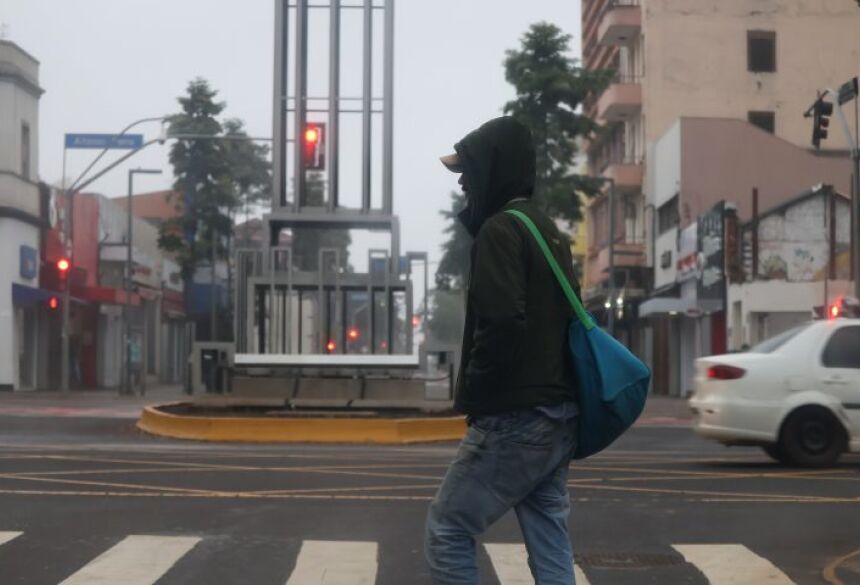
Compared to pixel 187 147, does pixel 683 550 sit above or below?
below

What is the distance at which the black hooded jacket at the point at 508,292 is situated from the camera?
A: 199 inches

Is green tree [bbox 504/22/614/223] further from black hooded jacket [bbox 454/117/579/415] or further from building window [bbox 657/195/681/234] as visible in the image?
black hooded jacket [bbox 454/117/579/415]

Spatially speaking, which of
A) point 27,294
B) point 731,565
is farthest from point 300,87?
point 27,294

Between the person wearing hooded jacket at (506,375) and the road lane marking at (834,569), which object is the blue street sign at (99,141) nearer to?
the road lane marking at (834,569)

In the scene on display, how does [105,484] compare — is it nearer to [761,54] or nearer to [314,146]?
[314,146]

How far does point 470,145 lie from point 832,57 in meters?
54.9

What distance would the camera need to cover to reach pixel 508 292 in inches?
199

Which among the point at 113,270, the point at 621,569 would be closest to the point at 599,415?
the point at 621,569

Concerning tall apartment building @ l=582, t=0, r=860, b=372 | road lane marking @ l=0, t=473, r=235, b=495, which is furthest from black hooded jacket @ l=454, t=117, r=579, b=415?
tall apartment building @ l=582, t=0, r=860, b=372

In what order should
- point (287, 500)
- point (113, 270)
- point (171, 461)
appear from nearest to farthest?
1. point (287, 500)
2. point (171, 461)
3. point (113, 270)

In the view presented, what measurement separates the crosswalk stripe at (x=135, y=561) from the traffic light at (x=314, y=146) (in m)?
15.8

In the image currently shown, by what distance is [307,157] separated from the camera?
2509 cm

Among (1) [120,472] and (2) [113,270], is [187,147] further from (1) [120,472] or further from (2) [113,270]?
(1) [120,472]

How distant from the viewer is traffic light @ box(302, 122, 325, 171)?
25.1 meters
